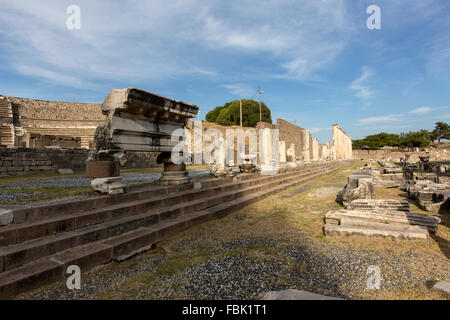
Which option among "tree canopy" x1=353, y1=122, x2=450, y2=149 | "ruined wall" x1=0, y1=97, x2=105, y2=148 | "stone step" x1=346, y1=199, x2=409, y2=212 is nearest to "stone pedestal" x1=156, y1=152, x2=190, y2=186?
"stone step" x1=346, y1=199, x2=409, y2=212

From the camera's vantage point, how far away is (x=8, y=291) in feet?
6.53

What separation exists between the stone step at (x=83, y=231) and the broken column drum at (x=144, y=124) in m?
1.06

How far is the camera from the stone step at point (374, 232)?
3378mm

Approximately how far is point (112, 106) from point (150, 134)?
0.86m

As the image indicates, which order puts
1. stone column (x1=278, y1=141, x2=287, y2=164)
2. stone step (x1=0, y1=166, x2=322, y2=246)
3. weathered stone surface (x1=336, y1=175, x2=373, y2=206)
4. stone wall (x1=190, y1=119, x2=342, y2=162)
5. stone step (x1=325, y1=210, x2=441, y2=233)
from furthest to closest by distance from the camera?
1. stone wall (x1=190, y1=119, x2=342, y2=162)
2. stone column (x1=278, y1=141, x2=287, y2=164)
3. weathered stone surface (x1=336, y1=175, x2=373, y2=206)
4. stone step (x1=325, y1=210, x2=441, y2=233)
5. stone step (x1=0, y1=166, x2=322, y2=246)

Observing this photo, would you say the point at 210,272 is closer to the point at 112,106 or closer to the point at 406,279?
the point at 406,279

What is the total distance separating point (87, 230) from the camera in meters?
2.99

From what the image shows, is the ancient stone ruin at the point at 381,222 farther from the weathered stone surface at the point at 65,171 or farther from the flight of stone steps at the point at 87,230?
the weathered stone surface at the point at 65,171

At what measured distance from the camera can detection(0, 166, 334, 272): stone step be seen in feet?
7.59

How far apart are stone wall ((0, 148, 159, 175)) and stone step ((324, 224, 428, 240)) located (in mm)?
12922

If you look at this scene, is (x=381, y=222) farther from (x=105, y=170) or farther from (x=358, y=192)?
(x=105, y=170)

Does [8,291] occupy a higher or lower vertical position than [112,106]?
lower

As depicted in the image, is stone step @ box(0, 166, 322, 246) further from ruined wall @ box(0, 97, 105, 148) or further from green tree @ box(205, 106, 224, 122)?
green tree @ box(205, 106, 224, 122)
